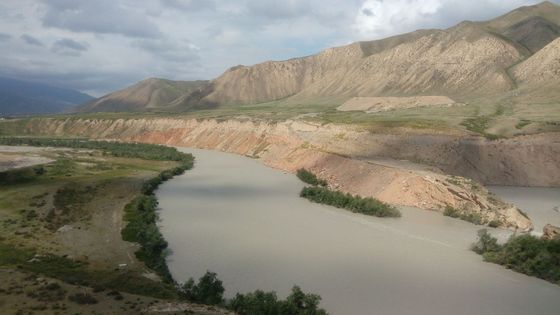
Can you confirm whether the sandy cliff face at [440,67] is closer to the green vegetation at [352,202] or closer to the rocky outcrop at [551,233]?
the green vegetation at [352,202]

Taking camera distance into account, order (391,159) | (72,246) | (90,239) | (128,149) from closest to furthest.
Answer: (72,246) < (90,239) < (391,159) < (128,149)

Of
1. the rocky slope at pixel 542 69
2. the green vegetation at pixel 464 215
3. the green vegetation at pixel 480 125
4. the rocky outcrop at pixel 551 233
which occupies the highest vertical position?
the rocky slope at pixel 542 69

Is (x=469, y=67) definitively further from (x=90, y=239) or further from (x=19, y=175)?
(x=90, y=239)

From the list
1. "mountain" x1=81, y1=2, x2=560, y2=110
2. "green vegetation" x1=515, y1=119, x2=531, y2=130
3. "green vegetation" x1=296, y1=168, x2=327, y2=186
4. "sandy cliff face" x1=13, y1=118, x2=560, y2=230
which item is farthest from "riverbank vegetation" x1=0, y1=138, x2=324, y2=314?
"mountain" x1=81, y1=2, x2=560, y2=110

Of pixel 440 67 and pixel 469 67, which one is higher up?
pixel 440 67

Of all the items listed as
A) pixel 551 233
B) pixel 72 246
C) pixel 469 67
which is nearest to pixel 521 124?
pixel 551 233

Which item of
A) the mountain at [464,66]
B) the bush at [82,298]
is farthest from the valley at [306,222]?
the mountain at [464,66]
